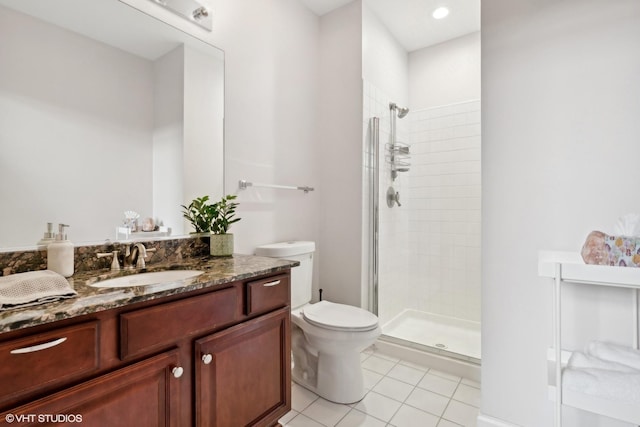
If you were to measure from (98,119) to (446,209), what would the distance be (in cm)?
265

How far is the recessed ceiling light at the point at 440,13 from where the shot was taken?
2.52 meters

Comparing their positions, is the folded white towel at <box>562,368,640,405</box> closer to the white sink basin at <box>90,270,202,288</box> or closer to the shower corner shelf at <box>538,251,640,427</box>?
the shower corner shelf at <box>538,251,640,427</box>

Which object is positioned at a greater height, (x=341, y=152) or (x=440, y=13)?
(x=440, y=13)

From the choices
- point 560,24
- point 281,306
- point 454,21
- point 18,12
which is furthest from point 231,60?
point 454,21

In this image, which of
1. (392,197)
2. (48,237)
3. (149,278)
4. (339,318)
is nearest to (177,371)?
(149,278)

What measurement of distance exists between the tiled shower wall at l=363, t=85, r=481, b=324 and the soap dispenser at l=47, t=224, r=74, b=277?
199 cm

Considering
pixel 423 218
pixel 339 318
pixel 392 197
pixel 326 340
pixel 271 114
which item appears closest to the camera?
pixel 326 340

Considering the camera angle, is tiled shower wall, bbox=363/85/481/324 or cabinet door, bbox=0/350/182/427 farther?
tiled shower wall, bbox=363/85/481/324

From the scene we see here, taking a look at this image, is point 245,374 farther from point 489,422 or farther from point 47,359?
point 489,422

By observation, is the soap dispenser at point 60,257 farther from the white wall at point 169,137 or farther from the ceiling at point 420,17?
the ceiling at point 420,17

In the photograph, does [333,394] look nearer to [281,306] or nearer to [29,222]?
[281,306]

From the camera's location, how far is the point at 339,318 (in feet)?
5.99

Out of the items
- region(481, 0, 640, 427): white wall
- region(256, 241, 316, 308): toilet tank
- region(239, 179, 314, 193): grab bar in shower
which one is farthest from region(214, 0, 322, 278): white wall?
region(481, 0, 640, 427): white wall

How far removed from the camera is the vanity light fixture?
1.61m
